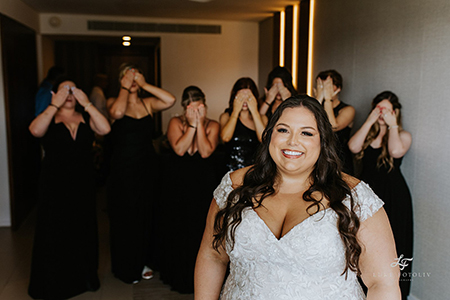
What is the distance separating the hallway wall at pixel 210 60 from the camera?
7.51 meters

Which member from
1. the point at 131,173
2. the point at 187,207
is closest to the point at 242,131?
the point at 187,207

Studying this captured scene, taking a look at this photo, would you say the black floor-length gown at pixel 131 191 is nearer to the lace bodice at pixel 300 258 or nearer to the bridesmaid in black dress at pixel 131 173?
the bridesmaid in black dress at pixel 131 173

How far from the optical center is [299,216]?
4.92 ft

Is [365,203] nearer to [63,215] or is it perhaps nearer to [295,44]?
[63,215]

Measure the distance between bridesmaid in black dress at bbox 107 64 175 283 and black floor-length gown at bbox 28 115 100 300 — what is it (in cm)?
24

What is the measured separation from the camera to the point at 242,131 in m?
3.38

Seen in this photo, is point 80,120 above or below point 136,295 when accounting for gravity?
above

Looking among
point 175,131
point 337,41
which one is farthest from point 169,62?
point 175,131

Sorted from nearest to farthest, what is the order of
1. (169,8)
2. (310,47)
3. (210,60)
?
(310,47) < (169,8) < (210,60)

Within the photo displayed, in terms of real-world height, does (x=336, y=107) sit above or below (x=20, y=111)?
above

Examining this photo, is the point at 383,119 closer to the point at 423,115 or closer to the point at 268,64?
the point at 423,115

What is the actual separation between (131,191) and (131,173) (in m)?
0.14

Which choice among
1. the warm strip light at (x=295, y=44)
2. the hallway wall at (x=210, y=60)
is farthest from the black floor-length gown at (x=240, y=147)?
the hallway wall at (x=210, y=60)

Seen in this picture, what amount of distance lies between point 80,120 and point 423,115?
243 centimetres
